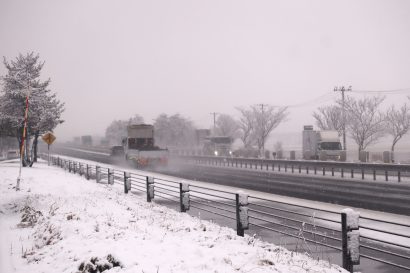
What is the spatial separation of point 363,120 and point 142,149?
A: 31.7 m

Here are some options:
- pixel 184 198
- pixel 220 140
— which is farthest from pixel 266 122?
pixel 184 198

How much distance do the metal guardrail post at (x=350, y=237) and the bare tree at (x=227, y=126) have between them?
3405 inches

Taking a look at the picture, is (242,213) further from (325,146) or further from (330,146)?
(330,146)

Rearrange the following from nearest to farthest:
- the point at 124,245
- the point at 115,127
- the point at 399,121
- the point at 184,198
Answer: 1. the point at 124,245
2. the point at 184,198
3. the point at 399,121
4. the point at 115,127

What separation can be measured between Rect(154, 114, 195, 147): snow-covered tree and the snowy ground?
287ft

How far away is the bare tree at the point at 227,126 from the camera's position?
314 ft

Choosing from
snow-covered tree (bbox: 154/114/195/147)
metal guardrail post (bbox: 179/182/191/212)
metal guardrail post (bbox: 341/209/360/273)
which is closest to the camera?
metal guardrail post (bbox: 341/209/360/273)

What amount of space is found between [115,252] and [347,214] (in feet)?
15.8

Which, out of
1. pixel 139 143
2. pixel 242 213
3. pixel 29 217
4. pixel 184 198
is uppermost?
pixel 139 143

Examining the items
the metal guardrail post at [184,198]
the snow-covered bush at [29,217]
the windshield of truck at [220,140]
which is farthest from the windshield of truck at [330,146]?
the snow-covered bush at [29,217]

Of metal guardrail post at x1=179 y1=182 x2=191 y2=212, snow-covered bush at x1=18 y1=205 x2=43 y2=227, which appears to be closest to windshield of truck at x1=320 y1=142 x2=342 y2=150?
metal guardrail post at x1=179 y1=182 x2=191 y2=212

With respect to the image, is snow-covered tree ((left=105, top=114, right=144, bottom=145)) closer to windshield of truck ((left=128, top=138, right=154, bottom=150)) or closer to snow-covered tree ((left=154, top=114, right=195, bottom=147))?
snow-covered tree ((left=154, top=114, right=195, bottom=147))

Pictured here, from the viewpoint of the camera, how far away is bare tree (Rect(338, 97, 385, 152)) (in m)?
49.2

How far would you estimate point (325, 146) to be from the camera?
37938 mm
